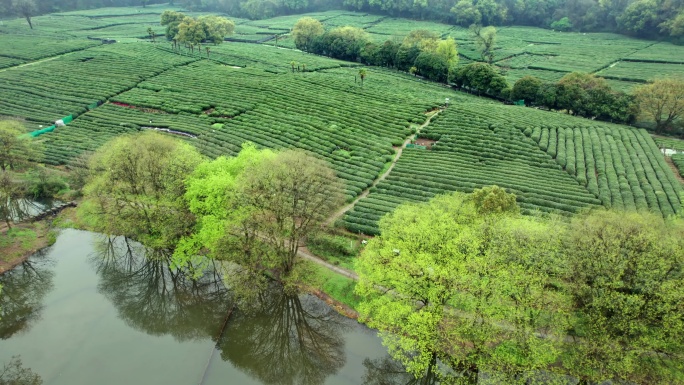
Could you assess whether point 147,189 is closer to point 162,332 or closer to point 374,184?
point 162,332

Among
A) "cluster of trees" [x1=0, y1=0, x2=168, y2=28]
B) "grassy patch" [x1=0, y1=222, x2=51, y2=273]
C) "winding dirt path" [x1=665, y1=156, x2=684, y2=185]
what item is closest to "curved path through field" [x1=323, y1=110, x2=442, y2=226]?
"grassy patch" [x1=0, y1=222, x2=51, y2=273]

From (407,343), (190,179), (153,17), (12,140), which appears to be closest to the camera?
(407,343)

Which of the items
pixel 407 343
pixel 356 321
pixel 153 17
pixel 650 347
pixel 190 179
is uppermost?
pixel 153 17

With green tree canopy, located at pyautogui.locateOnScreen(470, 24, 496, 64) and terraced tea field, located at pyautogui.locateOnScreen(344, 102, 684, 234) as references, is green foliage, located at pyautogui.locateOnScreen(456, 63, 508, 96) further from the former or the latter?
green tree canopy, located at pyautogui.locateOnScreen(470, 24, 496, 64)

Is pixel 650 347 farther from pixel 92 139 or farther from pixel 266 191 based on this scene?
pixel 92 139

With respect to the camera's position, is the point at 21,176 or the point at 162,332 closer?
the point at 162,332

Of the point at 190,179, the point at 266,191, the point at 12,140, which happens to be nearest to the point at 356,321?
the point at 266,191

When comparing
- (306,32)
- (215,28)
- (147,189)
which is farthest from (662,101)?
(215,28)
